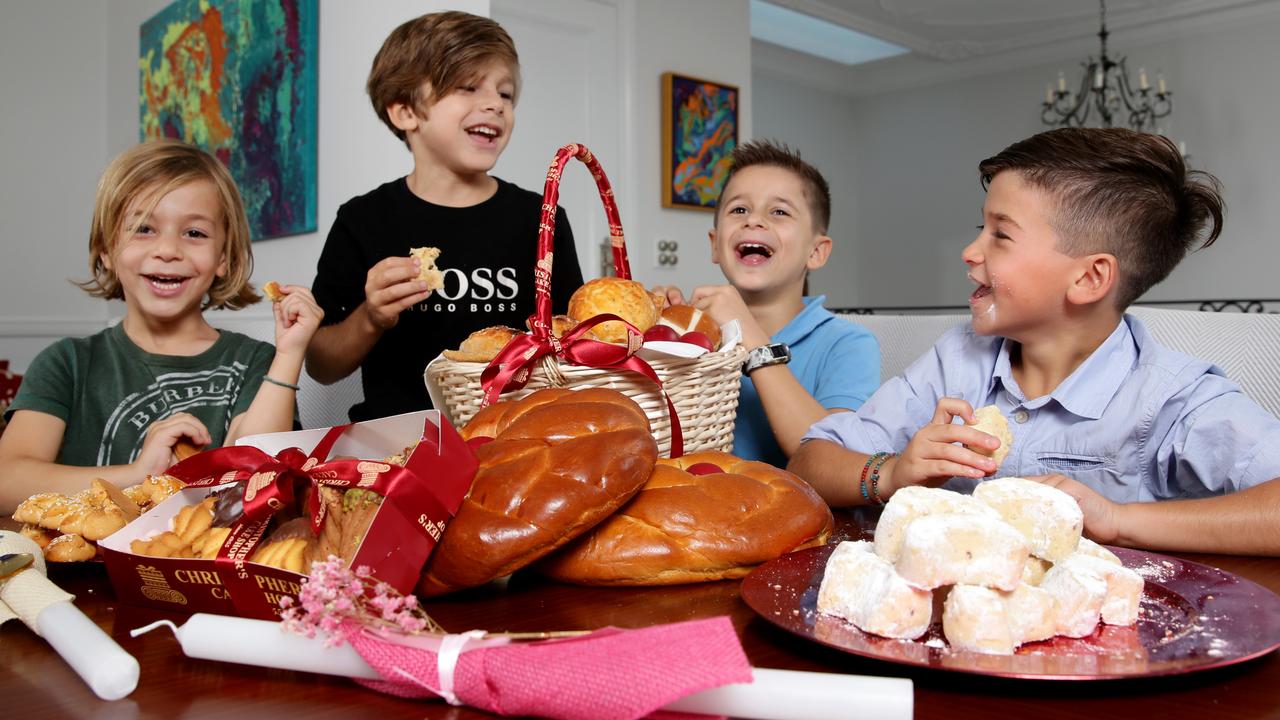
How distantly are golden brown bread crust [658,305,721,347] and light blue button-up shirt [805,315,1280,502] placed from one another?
22 cm

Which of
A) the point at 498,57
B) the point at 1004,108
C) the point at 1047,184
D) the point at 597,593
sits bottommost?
the point at 597,593

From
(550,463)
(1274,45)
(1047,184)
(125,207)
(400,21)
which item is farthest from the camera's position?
(1274,45)

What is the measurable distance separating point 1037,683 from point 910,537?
11cm

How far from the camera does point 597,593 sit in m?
0.76

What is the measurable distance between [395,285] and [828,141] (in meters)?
9.36

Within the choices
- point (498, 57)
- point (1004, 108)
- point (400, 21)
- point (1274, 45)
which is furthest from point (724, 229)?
point (1004, 108)

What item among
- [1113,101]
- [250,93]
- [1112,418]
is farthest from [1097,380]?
[1113,101]

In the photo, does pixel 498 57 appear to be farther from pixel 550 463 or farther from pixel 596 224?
pixel 596 224

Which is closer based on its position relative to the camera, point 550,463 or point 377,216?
point 550,463

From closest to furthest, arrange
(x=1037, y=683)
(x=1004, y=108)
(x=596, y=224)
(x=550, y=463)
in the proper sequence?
(x=1037, y=683) → (x=550, y=463) → (x=596, y=224) → (x=1004, y=108)

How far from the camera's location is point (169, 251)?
5.50 ft

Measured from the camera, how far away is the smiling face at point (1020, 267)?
124 centimetres

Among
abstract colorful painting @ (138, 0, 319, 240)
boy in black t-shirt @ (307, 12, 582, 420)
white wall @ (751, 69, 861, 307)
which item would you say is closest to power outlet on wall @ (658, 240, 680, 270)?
abstract colorful painting @ (138, 0, 319, 240)

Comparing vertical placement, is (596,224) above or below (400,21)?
below
